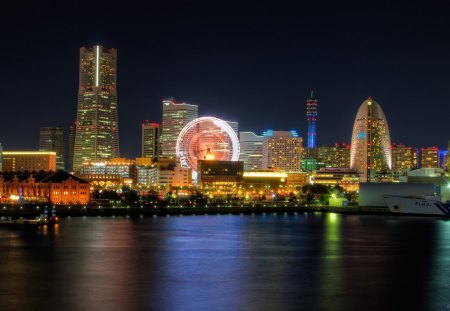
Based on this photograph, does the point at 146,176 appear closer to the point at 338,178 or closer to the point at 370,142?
the point at 338,178

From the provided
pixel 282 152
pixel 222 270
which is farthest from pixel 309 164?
pixel 222 270

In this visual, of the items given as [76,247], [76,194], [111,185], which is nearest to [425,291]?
[76,247]

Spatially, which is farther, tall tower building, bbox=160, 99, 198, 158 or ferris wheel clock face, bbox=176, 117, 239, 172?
tall tower building, bbox=160, 99, 198, 158

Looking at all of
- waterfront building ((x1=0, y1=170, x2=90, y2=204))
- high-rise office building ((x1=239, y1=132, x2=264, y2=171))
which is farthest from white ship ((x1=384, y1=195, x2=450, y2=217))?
high-rise office building ((x1=239, y1=132, x2=264, y2=171))

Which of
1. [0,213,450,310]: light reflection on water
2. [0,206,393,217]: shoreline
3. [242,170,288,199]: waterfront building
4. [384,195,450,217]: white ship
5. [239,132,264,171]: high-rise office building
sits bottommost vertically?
[0,213,450,310]: light reflection on water

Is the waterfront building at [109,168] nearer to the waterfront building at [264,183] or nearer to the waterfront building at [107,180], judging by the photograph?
the waterfront building at [107,180]

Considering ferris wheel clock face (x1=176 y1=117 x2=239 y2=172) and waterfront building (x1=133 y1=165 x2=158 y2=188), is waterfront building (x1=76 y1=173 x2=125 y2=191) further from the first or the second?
ferris wheel clock face (x1=176 y1=117 x2=239 y2=172)

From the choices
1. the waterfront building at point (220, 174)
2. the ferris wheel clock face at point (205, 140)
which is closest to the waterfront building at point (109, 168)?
the waterfront building at point (220, 174)
